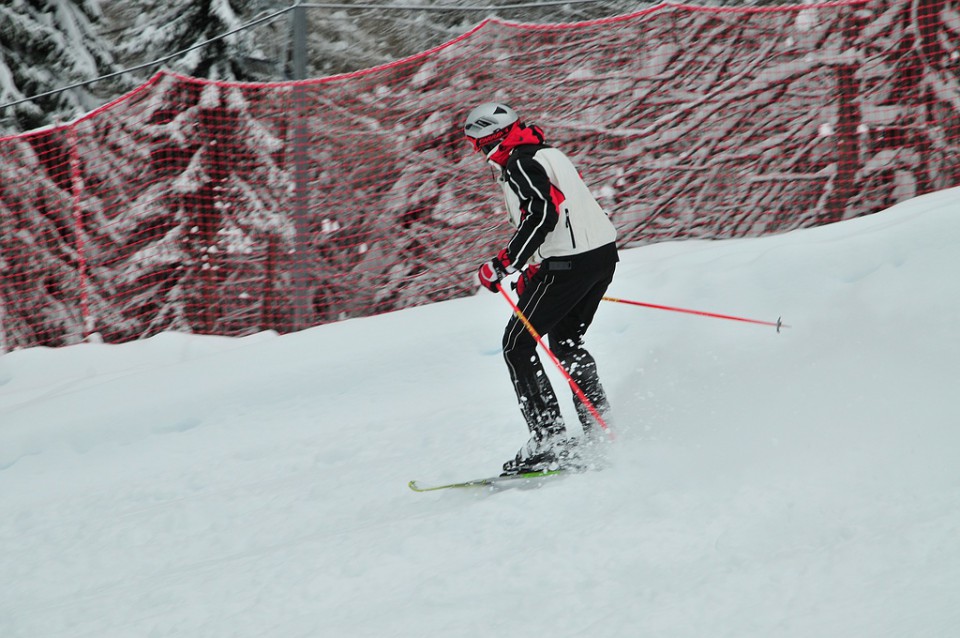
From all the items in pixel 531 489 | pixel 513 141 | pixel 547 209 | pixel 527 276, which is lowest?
pixel 531 489

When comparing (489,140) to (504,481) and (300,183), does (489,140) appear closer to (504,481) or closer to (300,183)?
(504,481)

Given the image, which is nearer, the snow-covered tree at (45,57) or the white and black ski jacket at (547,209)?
the white and black ski jacket at (547,209)

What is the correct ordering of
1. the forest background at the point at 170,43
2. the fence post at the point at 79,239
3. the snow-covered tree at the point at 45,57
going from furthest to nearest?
1. the snow-covered tree at the point at 45,57
2. the forest background at the point at 170,43
3. the fence post at the point at 79,239

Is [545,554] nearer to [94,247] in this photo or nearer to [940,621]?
[940,621]

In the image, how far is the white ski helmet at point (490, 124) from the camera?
3.95 meters

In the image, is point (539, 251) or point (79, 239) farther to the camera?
point (79, 239)

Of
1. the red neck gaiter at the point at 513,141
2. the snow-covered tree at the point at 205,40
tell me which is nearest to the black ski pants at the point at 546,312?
the red neck gaiter at the point at 513,141

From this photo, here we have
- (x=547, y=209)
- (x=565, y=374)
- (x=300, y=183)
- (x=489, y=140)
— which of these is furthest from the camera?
(x=300, y=183)

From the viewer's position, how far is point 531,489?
3977 mm

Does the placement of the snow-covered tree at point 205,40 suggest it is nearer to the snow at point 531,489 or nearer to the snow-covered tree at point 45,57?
the snow-covered tree at point 45,57

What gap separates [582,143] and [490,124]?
3.33m

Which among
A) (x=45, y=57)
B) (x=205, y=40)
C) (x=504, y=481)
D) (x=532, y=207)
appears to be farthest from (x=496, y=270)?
(x=45, y=57)

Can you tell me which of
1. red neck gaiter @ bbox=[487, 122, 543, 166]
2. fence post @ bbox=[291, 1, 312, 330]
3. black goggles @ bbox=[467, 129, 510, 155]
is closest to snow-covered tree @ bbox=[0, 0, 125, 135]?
fence post @ bbox=[291, 1, 312, 330]

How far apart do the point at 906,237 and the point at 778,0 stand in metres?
7.83
